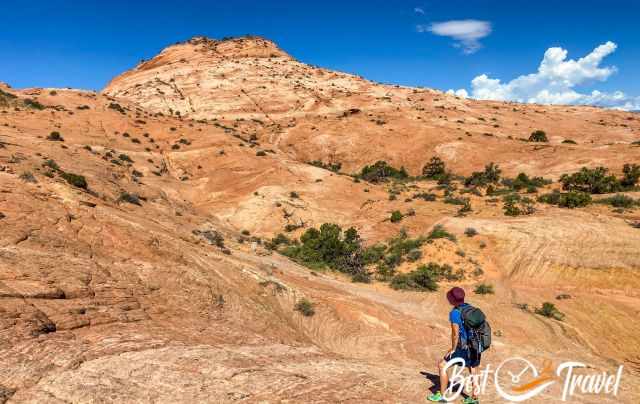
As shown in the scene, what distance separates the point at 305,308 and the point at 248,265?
380cm

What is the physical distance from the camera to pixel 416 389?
23.5ft

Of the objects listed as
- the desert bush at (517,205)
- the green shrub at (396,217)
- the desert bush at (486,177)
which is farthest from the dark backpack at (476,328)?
the desert bush at (486,177)

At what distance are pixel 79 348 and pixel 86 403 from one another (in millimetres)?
1748

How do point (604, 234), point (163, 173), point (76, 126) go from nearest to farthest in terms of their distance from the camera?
1. point (604, 234)
2. point (163, 173)
3. point (76, 126)

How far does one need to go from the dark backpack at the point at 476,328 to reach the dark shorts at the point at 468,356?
0.43 feet

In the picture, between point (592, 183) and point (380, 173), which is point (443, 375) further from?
point (380, 173)

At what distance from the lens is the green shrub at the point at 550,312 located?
657 inches

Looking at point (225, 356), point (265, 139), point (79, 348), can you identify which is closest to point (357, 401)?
point (225, 356)

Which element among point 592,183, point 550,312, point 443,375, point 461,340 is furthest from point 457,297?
point 592,183

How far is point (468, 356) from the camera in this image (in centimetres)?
617

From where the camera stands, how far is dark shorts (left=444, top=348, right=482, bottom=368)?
6078 mm

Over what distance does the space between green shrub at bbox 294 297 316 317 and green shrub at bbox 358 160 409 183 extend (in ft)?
111

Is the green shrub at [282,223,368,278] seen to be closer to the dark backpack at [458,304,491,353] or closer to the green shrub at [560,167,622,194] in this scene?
the dark backpack at [458,304,491,353]

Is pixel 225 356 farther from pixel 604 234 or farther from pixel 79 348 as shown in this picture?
pixel 604 234
